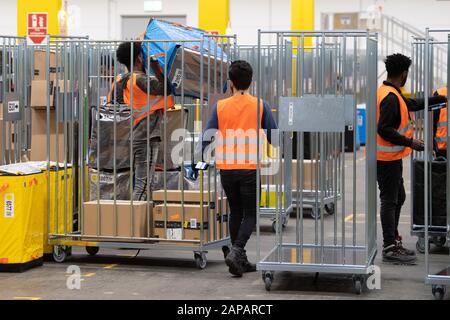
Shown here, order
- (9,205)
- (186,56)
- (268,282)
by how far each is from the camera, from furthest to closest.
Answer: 1. (186,56)
2. (9,205)
3. (268,282)

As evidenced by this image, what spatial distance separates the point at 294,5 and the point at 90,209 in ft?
60.3

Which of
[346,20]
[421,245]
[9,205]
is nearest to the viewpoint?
[9,205]

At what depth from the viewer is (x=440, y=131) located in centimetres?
927

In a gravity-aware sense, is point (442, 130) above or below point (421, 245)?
above

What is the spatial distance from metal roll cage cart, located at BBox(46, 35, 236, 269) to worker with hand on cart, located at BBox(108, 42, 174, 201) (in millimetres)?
76

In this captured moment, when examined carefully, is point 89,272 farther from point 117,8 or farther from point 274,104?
point 117,8

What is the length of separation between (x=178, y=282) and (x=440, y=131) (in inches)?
138

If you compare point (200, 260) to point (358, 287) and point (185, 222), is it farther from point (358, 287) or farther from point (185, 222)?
point (358, 287)

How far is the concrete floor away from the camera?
705 centimetres

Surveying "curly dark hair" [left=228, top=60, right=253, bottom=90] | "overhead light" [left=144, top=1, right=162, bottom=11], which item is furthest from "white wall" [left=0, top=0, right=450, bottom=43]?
"curly dark hair" [left=228, top=60, right=253, bottom=90]

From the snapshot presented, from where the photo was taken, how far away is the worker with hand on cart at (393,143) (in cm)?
834

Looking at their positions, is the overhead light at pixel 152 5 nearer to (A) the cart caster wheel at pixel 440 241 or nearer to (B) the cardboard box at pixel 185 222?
(A) the cart caster wheel at pixel 440 241

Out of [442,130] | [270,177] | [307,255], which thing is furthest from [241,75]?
[270,177]
